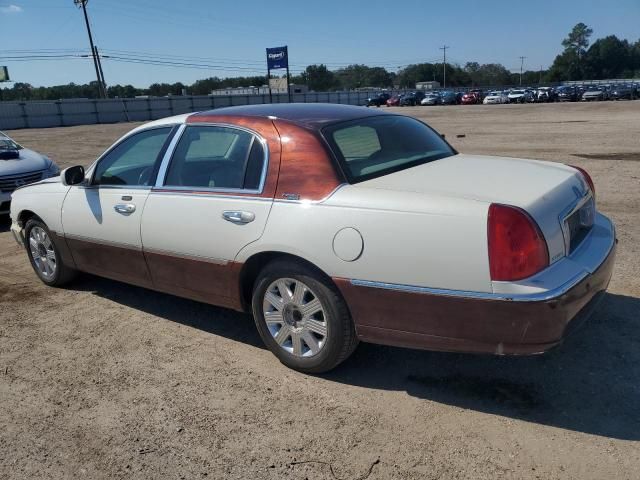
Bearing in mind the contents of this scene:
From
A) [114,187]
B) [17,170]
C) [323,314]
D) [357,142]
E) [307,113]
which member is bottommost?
[323,314]

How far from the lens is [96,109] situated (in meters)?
45.3

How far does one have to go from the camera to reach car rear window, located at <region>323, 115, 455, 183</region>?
3.55 metres

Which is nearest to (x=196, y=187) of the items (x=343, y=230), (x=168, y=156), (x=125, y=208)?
(x=168, y=156)

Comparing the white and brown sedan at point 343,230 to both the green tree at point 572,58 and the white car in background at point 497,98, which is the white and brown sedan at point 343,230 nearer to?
the white car in background at point 497,98

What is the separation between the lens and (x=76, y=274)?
5441mm

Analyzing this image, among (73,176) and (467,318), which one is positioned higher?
(73,176)

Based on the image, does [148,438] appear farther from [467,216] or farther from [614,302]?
[614,302]

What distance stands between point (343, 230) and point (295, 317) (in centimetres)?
75

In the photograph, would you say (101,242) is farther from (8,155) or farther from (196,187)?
(8,155)

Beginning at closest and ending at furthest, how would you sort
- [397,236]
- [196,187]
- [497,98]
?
[397,236] < [196,187] < [497,98]

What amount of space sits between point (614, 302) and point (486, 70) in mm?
156159

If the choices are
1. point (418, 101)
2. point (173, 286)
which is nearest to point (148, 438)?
point (173, 286)

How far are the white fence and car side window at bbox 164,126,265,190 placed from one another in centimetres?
4189

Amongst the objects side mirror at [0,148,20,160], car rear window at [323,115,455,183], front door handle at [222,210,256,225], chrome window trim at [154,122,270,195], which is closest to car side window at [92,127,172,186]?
chrome window trim at [154,122,270,195]
